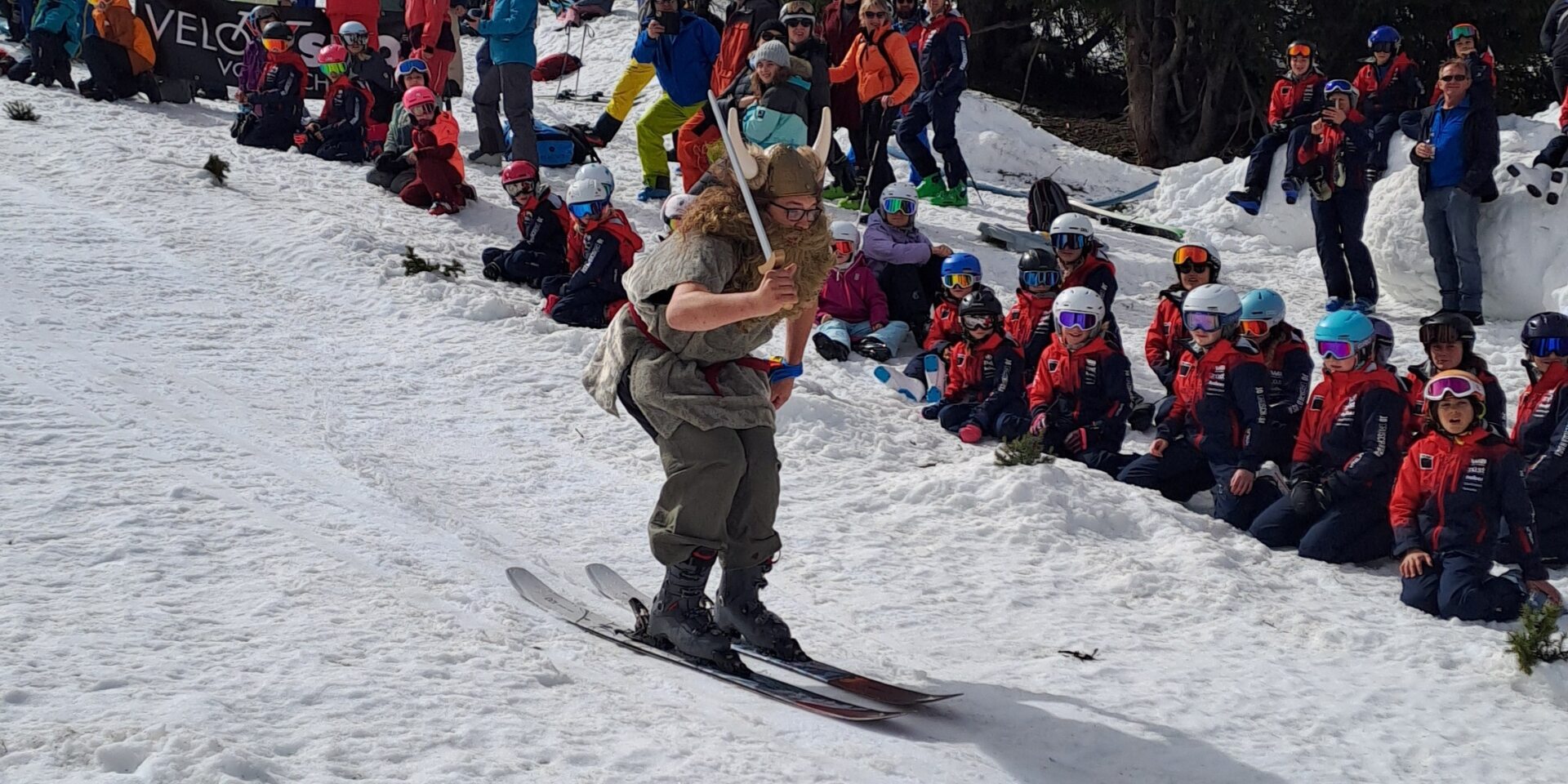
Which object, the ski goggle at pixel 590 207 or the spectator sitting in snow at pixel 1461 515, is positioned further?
the ski goggle at pixel 590 207

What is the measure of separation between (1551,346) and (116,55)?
1343 cm

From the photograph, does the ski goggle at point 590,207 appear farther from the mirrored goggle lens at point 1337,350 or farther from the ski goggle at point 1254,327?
the mirrored goggle lens at point 1337,350

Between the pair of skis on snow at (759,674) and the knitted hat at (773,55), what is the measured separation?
6.30 metres

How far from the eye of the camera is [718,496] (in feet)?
14.7

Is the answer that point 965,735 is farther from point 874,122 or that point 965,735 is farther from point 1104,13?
point 1104,13

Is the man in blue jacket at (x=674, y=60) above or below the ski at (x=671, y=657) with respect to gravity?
above

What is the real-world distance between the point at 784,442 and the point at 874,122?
5.85m

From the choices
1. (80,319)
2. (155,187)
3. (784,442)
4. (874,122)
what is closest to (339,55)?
(155,187)

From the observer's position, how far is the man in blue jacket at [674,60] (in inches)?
484

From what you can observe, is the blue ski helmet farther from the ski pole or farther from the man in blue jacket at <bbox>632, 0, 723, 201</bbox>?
the ski pole

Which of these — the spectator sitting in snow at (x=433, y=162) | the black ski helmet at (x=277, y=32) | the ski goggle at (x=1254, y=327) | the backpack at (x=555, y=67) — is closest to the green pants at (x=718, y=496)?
the ski goggle at (x=1254, y=327)

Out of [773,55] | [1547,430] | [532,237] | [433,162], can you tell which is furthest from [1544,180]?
[433,162]

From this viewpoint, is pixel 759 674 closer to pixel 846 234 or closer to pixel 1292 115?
pixel 846 234

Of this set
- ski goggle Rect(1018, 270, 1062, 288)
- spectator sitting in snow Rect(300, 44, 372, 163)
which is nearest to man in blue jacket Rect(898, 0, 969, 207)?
ski goggle Rect(1018, 270, 1062, 288)
